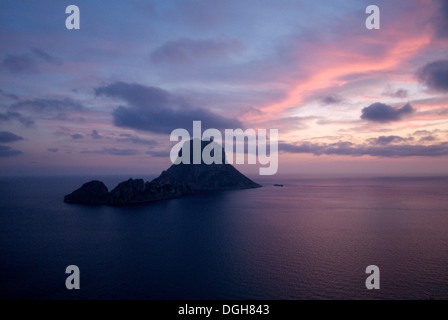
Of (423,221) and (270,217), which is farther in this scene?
(270,217)

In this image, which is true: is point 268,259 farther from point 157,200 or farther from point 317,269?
point 157,200
